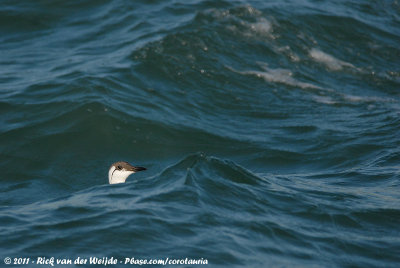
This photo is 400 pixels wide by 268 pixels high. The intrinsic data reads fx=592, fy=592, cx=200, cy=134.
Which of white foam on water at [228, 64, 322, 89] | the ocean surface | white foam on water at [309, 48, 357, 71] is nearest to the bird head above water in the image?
the ocean surface

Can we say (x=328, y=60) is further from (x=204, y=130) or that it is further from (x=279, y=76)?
(x=204, y=130)

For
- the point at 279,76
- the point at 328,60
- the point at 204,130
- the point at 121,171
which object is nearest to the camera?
the point at 121,171

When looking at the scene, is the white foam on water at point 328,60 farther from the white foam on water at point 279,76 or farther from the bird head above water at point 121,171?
the bird head above water at point 121,171

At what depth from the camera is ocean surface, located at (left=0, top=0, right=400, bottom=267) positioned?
5.42m

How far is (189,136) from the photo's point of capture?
32.7 ft

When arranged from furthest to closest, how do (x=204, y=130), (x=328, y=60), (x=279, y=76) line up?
(x=328, y=60), (x=279, y=76), (x=204, y=130)

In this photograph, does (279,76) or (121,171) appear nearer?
(121,171)

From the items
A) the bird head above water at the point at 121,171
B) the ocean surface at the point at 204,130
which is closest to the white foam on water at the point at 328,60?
the ocean surface at the point at 204,130

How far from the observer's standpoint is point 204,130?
10148 millimetres

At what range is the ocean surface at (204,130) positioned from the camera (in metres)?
5.42

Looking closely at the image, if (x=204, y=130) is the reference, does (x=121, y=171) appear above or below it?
above

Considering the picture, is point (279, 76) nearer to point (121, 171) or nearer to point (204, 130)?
point (204, 130)

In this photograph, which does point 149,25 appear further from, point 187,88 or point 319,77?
point 319,77

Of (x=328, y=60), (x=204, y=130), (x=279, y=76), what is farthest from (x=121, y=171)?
(x=328, y=60)
